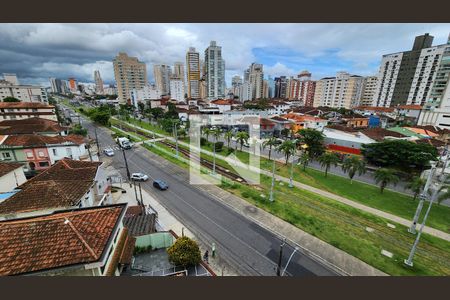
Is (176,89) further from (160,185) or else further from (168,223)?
(168,223)

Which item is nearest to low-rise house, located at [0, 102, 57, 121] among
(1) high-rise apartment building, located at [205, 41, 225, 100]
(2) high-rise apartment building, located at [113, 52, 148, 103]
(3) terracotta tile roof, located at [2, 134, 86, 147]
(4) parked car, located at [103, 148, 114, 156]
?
(4) parked car, located at [103, 148, 114, 156]

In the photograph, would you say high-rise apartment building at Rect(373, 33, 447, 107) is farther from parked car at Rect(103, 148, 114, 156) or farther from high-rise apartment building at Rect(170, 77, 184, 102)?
parked car at Rect(103, 148, 114, 156)

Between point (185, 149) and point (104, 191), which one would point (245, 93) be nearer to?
point (185, 149)

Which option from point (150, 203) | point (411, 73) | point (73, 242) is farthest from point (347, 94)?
point (73, 242)

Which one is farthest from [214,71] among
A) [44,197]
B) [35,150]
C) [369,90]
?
[44,197]

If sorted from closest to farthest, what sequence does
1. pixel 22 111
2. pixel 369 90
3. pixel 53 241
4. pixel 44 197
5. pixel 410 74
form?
pixel 53 241 → pixel 44 197 → pixel 22 111 → pixel 410 74 → pixel 369 90

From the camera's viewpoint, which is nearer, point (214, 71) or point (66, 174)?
point (66, 174)
